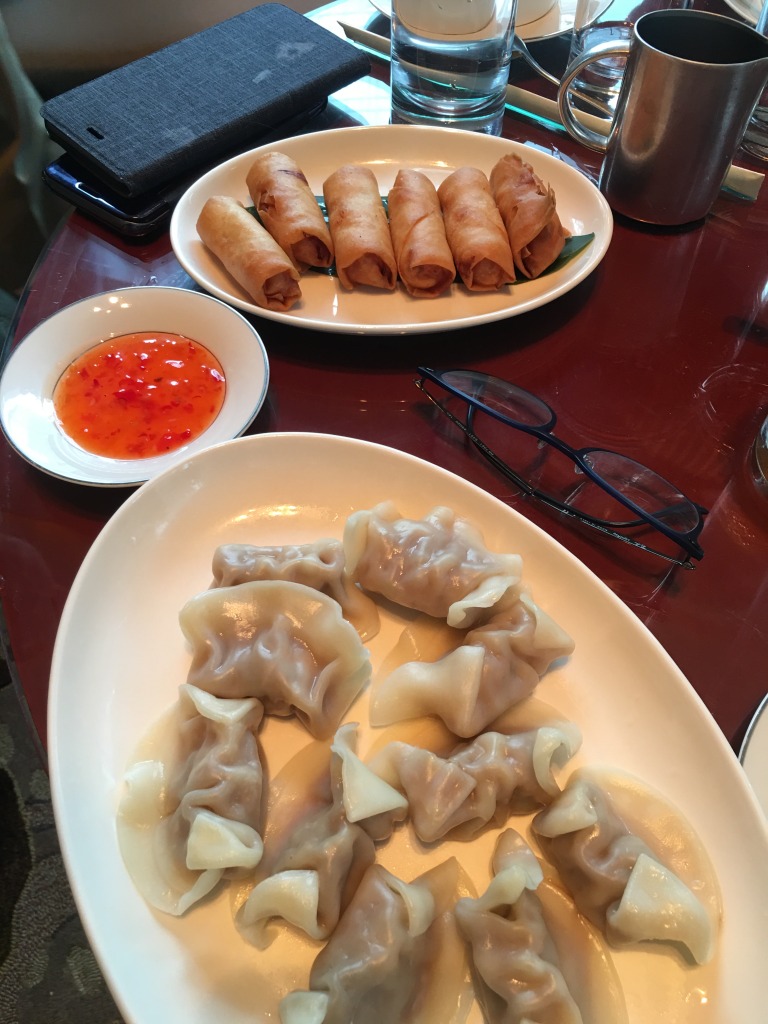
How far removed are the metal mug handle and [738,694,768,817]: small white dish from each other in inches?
62.9

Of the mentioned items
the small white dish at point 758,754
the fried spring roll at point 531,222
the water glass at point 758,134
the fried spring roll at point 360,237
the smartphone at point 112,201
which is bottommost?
the small white dish at point 758,754

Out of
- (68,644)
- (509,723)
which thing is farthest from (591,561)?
(68,644)

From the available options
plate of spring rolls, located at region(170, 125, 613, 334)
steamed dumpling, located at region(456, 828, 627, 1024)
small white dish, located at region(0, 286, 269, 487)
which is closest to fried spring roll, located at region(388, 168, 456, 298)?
plate of spring rolls, located at region(170, 125, 613, 334)

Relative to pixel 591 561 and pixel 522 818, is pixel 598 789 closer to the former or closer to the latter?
pixel 522 818

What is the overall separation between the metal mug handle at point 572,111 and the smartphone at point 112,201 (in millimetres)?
1108

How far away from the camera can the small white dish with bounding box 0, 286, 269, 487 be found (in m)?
1.35

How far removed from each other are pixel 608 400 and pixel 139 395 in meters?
1.06

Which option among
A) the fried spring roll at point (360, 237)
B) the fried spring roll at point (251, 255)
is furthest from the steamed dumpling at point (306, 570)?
the fried spring roll at point (360, 237)

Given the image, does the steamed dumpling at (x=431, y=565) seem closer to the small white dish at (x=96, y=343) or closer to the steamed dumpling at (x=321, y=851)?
the steamed dumpling at (x=321, y=851)

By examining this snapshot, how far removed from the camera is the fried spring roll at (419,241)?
1738 millimetres

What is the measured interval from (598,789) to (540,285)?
126cm

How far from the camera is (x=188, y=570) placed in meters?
1.27

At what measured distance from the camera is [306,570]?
1215 mm

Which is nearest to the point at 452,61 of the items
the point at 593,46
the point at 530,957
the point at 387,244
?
the point at 593,46
